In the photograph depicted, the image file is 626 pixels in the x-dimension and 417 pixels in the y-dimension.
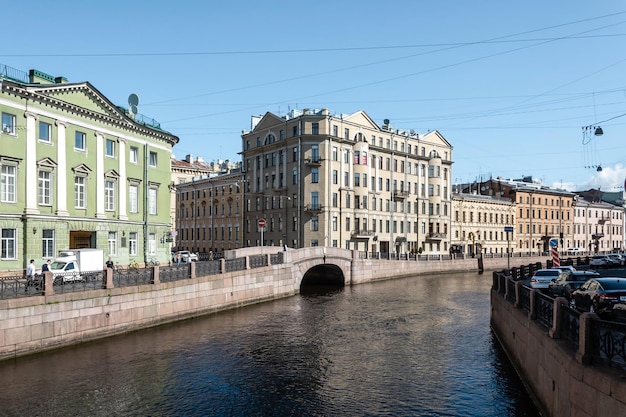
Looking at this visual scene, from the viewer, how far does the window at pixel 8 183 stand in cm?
3112

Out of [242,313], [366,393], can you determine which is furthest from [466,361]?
[242,313]

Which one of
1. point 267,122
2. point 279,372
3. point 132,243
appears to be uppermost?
point 267,122

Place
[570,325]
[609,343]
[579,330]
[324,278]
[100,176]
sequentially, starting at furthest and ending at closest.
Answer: [324,278] → [100,176] → [570,325] → [579,330] → [609,343]

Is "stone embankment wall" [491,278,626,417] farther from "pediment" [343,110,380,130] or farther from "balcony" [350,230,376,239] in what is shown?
"pediment" [343,110,380,130]

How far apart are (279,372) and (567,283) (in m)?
15.6

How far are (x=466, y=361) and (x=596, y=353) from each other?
11.4 metres

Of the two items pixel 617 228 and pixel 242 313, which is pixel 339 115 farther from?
pixel 617 228

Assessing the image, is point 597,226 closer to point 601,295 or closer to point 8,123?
point 601,295

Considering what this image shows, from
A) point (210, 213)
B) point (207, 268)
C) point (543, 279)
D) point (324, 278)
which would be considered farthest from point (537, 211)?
point (207, 268)

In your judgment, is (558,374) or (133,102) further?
(133,102)

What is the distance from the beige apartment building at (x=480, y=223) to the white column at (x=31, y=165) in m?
67.6

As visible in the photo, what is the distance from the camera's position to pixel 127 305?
86.9 feet

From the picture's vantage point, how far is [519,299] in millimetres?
20016

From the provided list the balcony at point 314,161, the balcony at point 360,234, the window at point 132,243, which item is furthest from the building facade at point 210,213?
the window at point 132,243
